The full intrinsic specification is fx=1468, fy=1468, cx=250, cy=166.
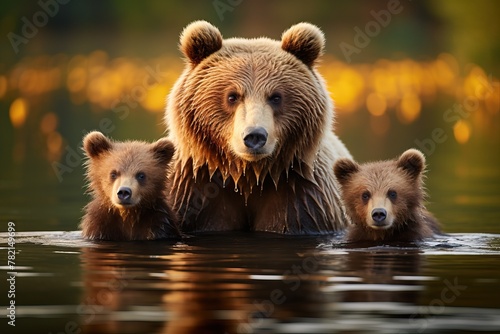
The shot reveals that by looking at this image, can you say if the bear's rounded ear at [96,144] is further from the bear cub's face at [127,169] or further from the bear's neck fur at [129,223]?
the bear's neck fur at [129,223]

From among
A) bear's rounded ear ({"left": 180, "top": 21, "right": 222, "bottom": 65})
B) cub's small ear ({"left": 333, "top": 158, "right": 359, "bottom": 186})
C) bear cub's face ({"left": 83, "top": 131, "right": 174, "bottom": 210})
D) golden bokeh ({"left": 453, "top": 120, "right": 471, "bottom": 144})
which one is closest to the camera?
bear cub's face ({"left": 83, "top": 131, "right": 174, "bottom": 210})

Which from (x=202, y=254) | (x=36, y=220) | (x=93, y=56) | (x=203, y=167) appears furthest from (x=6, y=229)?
(x=93, y=56)

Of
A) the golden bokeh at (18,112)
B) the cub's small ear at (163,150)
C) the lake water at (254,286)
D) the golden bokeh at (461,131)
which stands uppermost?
the golden bokeh at (18,112)

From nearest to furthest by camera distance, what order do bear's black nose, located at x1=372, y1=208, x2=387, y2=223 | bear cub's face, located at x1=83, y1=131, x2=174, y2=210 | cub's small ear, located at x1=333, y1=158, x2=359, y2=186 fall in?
1. bear's black nose, located at x1=372, y1=208, x2=387, y2=223
2. bear cub's face, located at x1=83, y1=131, x2=174, y2=210
3. cub's small ear, located at x1=333, y1=158, x2=359, y2=186

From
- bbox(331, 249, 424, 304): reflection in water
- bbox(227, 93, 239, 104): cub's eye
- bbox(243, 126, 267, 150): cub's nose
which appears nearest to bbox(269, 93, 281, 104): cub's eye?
bbox(227, 93, 239, 104): cub's eye

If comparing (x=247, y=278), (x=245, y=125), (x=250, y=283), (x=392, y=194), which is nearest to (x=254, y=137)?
(x=245, y=125)

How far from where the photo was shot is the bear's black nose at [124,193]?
11663mm

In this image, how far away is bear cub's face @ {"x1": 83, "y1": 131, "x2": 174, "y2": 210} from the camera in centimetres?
1188

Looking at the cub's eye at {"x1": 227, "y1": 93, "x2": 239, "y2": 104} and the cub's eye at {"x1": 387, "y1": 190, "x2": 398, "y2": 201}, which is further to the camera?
the cub's eye at {"x1": 227, "y1": 93, "x2": 239, "y2": 104}

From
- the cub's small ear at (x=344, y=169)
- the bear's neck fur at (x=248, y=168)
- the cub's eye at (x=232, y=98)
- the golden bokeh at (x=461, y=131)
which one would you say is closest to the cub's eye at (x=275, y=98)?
the cub's eye at (x=232, y=98)

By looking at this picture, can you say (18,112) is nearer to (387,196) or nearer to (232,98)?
(232,98)

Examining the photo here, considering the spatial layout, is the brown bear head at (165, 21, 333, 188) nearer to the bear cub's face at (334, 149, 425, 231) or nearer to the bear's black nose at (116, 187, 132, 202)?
the bear cub's face at (334, 149, 425, 231)

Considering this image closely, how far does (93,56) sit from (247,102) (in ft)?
80.1

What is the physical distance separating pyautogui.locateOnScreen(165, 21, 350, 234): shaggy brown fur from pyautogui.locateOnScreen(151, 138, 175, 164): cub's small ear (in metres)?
0.19
